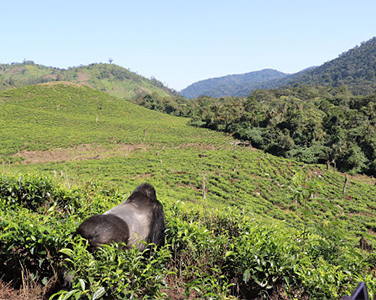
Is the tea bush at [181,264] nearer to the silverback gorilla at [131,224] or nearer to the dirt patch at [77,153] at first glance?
the silverback gorilla at [131,224]

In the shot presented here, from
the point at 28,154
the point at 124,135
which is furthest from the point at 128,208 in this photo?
the point at 124,135

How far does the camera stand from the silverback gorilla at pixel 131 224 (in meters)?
3.84

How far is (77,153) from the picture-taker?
116 feet

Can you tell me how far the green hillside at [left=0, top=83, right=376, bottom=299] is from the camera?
3.89 meters

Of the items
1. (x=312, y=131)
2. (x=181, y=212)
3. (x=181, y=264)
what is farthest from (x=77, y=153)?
(x=312, y=131)

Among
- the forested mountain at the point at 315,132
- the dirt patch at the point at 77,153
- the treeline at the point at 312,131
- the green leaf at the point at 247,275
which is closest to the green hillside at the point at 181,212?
the green leaf at the point at 247,275

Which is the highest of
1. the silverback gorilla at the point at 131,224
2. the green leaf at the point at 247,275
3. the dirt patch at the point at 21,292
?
the silverback gorilla at the point at 131,224

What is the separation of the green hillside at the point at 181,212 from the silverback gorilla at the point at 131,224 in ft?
0.71

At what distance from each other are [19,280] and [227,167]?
25.4 meters

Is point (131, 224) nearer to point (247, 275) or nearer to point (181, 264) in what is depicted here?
point (181, 264)

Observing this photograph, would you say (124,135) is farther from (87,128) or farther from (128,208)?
(128,208)

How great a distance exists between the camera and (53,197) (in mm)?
6945

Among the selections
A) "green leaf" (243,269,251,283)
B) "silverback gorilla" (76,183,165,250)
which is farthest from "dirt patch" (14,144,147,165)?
"green leaf" (243,269,251,283)

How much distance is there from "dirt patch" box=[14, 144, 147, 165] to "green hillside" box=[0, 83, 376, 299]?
289 millimetres
